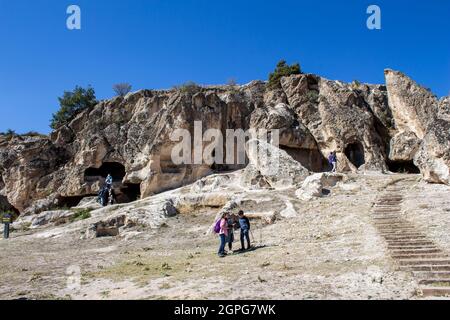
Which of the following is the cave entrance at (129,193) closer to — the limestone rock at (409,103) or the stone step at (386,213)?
the stone step at (386,213)

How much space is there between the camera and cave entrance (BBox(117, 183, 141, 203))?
31047mm

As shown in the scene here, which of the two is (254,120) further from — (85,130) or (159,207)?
(85,130)

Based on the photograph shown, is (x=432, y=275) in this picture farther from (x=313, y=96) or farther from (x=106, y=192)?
(x=313, y=96)

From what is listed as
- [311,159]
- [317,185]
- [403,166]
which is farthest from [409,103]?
[317,185]

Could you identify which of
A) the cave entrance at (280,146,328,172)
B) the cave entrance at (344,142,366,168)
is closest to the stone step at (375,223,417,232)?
A: the cave entrance at (344,142,366,168)

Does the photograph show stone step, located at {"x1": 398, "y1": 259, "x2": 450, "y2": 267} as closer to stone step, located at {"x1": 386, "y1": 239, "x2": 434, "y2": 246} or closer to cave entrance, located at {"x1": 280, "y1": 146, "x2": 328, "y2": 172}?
stone step, located at {"x1": 386, "y1": 239, "x2": 434, "y2": 246}

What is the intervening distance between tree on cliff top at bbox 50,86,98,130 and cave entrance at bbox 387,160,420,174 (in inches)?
1088

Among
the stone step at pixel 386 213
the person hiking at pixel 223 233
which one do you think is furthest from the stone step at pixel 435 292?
the stone step at pixel 386 213

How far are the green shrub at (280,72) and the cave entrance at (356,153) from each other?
904 centimetres

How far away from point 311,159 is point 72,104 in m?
23.7

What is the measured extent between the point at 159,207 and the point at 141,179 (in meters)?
7.82

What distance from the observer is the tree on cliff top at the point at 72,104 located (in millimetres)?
36875

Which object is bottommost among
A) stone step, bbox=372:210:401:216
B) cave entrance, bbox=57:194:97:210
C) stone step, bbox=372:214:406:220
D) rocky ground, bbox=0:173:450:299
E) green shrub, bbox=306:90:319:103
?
rocky ground, bbox=0:173:450:299
